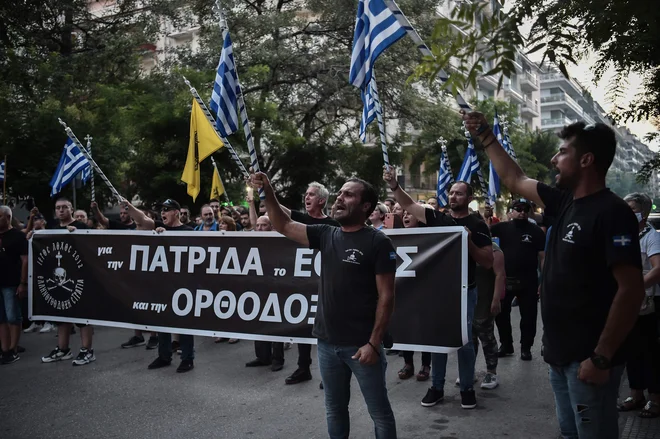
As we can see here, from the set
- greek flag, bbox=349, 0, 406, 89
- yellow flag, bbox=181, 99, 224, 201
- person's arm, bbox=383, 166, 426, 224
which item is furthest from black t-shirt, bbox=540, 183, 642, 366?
yellow flag, bbox=181, 99, 224, 201

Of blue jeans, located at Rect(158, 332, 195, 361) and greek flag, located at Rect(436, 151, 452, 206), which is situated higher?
greek flag, located at Rect(436, 151, 452, 206)

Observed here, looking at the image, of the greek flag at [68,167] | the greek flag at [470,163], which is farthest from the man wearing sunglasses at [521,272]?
the greek flag at [68,167]

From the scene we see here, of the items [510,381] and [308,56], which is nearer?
[510,381]

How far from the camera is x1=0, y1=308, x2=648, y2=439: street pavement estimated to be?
5281 millimetres

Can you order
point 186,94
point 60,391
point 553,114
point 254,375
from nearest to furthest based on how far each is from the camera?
point 60,391, point 254,375, point 186,94, point 553,114

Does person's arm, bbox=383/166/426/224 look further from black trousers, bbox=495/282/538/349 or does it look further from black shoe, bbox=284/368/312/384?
black trousers, bbox=495/282/538/349

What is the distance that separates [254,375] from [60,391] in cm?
210

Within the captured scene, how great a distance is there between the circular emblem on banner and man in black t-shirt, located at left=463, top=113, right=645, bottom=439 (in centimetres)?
653

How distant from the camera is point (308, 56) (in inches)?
869

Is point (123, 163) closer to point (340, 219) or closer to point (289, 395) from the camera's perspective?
point (289, 395)

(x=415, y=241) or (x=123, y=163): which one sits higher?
(x=123, y=163)

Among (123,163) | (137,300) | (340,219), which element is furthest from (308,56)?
(340,219)

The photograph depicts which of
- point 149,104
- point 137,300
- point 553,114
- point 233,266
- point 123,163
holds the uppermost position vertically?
point 553,114

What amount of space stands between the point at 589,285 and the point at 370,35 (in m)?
3.43
